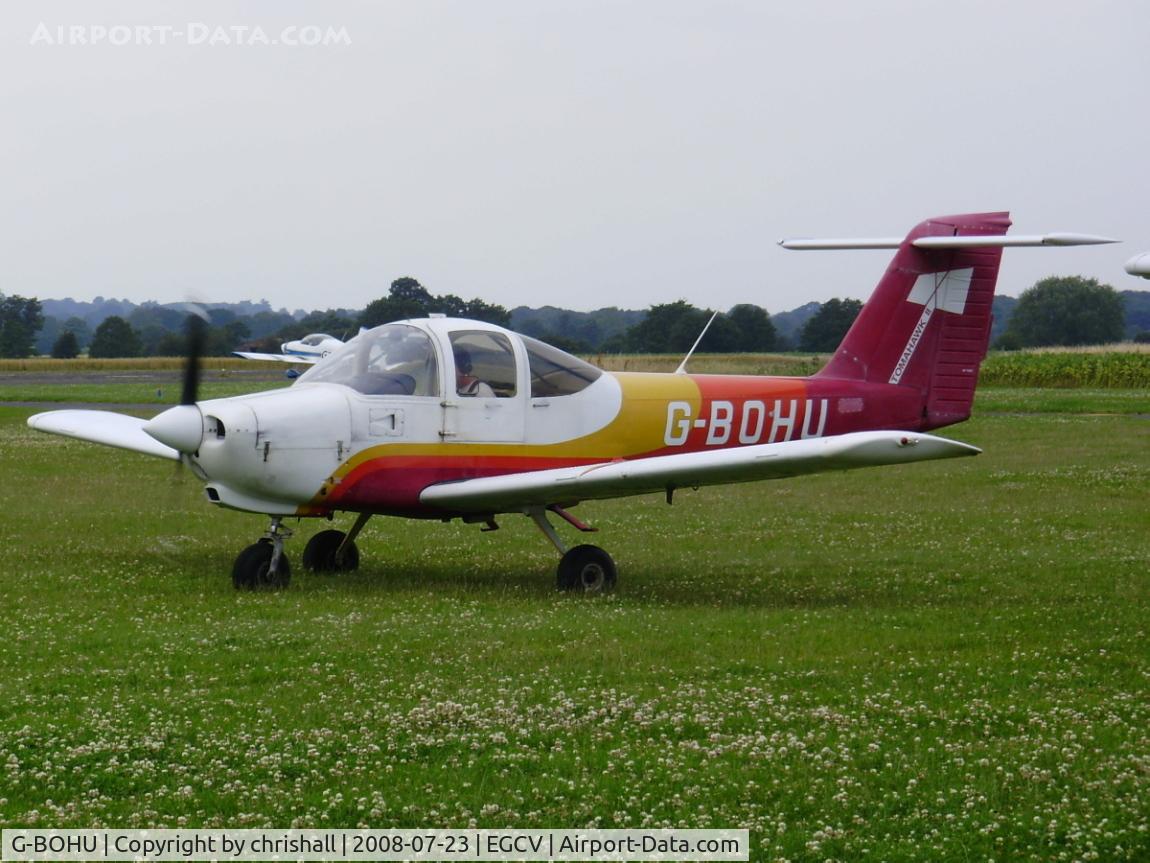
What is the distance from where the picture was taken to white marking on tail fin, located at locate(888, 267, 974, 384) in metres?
13.7

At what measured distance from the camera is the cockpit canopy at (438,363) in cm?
1182

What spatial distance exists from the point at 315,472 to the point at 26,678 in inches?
140

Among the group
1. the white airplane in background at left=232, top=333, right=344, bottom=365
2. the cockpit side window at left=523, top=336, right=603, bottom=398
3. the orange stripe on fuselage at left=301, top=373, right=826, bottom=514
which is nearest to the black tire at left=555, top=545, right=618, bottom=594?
the orange stripe on fuselage at left=301, top=373, right=826, bottom=514

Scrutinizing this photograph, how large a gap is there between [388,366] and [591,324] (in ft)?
109

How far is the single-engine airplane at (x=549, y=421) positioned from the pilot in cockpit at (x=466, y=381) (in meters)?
0.01

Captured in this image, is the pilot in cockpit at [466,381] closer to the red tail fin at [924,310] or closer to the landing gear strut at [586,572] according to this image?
the landing gear strut at [586,572]

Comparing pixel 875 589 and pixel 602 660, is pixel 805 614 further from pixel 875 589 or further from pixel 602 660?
pixel 602 660

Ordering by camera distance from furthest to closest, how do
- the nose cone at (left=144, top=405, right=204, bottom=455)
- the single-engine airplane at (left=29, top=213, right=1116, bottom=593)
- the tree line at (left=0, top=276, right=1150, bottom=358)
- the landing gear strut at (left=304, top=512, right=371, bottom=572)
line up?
1. the tree line at (left=0, top=276, right=1150, bottom=358)
2. the landing gear strut at (left=304, top=512, right=371, bottom=572)
3. the single-engine airplane at (left=29, top=213, right=1116, bottom=593)
4. the nose cone at (left=144, top=405, right=204, bottom=455)

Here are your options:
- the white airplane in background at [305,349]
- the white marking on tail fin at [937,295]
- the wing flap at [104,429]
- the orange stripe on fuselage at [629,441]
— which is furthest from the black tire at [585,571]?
the white airplane in background at [305,349]

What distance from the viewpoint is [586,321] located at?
4506 centimetres

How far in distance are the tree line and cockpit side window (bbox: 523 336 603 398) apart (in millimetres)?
1455

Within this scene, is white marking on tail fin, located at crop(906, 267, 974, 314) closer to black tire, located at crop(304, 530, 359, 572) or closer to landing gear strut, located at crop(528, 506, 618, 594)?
landing gear strut, located at crop(528, 506, 618, 594)

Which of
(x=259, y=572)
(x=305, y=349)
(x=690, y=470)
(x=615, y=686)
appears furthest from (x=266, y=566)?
(x=305, y=349)

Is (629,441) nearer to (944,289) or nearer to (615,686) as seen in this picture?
(944,289)
